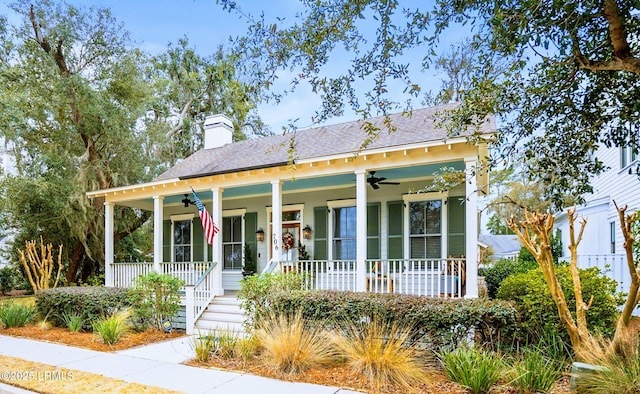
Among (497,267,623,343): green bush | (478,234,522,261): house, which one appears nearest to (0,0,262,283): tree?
(497,267,623,343): green bush

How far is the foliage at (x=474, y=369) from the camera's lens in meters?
4.35

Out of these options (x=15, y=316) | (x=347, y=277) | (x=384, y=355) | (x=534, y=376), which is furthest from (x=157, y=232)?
(x=534, y=376)

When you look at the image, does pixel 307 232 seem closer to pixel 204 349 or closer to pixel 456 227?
pixel 456 227

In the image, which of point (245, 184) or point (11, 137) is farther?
point (11, 137)

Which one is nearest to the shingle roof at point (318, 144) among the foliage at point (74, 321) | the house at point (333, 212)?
the house at point (333, 212)

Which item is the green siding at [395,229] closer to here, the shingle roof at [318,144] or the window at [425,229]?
the window at [425,229]

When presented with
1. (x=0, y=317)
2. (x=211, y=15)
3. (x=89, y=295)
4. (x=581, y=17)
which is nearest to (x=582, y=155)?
(x=581, y=17)

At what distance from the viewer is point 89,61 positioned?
1362cm

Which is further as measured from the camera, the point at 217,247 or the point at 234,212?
the point at 234,212

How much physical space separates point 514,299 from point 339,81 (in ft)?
13.2

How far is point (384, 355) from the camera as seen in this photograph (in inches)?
193

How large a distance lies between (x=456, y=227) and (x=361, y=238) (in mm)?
2522

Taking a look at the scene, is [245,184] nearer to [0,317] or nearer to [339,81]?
[339,81]

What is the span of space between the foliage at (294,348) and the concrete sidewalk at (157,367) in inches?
12.7
